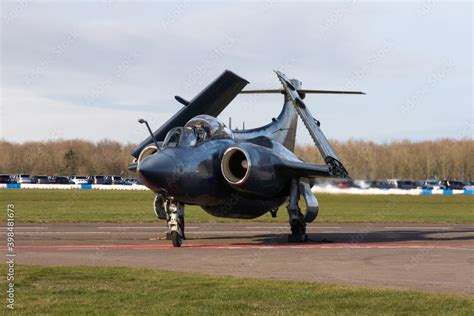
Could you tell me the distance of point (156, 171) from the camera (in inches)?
723

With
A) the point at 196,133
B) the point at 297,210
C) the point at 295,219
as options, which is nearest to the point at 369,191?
the point at 297,210

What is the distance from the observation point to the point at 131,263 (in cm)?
1547

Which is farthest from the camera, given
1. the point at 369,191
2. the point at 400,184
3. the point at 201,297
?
the point at 400,184

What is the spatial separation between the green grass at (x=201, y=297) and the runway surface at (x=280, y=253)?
3.88ft

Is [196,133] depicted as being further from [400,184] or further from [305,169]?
[400,184]

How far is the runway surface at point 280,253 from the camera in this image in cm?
1385

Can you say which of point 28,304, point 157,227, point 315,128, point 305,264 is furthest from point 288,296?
point 157,227

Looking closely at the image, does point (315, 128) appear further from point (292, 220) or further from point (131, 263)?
point (131, 263)

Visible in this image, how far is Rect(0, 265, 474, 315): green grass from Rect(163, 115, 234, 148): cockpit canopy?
698 centimetres

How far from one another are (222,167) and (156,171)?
91.0 inches

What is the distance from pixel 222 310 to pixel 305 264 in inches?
237

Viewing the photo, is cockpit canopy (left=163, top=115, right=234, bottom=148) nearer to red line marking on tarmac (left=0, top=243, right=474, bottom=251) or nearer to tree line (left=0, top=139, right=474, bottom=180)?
red line marking on tarmac (left=0, top=243, right=474, bottom=251)

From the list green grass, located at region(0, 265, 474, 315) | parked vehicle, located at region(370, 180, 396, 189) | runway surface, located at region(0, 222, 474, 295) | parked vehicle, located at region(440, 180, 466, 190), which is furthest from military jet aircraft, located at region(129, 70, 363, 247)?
parked vehicle, located at region(440, 180, 466, 190)

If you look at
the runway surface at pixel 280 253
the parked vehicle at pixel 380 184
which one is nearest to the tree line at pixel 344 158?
the parked vehicle at pixel 380 184
